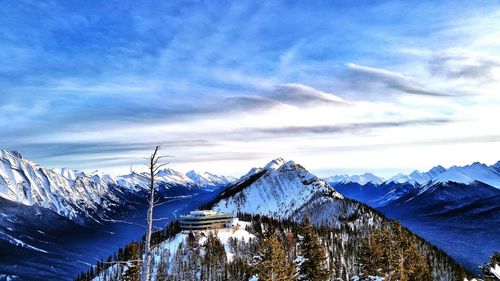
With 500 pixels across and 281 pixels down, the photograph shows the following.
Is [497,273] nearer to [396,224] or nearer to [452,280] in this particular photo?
[396,224]

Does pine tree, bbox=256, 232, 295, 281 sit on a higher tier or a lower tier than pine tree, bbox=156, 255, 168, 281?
higher

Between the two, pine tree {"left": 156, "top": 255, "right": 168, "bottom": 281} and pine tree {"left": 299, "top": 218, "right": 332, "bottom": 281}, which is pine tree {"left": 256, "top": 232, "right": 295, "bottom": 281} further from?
pine tree {"left": 156, "top": 255, "right": 168, "bottom": 281}

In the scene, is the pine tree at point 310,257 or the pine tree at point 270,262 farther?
the pine tree at point 310,257

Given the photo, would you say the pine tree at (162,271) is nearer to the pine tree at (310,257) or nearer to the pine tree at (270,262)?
the pine tree at (310,257)

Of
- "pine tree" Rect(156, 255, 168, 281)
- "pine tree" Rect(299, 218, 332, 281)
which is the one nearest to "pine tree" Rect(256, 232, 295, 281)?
"pine tree" Rect(299, 218, 332, 281)

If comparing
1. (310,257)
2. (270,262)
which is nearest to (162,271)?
(310,257)

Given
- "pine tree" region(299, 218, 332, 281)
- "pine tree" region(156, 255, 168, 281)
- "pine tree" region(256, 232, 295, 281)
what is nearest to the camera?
"pine tree" region(256, 232, 295, 281)

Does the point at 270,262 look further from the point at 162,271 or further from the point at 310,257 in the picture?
the point at 162,271

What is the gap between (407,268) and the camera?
202 ft

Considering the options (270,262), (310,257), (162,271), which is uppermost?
(270,262)

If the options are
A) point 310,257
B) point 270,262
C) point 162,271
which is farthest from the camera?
point 162,271

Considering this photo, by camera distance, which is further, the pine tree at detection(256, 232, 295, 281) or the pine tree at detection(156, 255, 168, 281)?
the pine tree at detection(156, 255, 168, 281)

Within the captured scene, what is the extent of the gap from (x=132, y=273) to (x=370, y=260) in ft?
137

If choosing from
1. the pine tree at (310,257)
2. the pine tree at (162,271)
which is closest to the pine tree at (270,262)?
the pine tree at (310,257)
